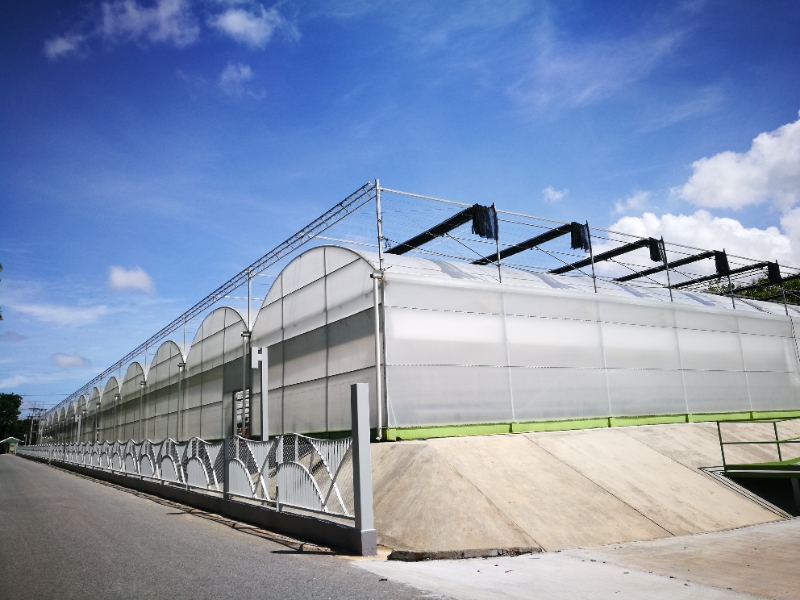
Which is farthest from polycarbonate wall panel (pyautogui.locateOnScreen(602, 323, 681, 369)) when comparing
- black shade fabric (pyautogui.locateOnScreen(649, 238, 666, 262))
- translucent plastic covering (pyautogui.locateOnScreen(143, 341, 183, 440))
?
translucent plastic covering (pyautogui.locateOnScreen(143, 341, 183, 440))

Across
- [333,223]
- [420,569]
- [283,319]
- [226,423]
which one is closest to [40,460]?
[226,423]

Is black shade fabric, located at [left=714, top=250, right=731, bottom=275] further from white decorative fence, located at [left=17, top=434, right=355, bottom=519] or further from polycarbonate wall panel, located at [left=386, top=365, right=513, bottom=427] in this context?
white decorative fence, located at [left=17, top=434, right=355, bottom=519]

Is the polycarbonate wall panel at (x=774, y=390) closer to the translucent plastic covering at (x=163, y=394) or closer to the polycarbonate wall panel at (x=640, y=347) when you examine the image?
the polycarbonate wall panel at (x=640, y=347)

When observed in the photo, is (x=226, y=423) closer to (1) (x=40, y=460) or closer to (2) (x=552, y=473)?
(2) (x=552, y=473)

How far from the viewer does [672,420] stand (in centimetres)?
1867

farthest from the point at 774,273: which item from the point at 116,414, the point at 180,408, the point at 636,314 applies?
the point at 116,414

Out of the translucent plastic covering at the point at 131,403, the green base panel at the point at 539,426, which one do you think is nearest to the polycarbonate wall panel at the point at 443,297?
the green base panel at the point at 539,426

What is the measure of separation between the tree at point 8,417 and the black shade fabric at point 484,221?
Result: 134 m

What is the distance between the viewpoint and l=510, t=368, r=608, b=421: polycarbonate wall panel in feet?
51.3

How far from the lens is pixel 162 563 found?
7648mm

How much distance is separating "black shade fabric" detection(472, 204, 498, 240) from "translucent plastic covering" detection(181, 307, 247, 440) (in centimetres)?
997

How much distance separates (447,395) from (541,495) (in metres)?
4.23

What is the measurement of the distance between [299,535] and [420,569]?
9.69 ft

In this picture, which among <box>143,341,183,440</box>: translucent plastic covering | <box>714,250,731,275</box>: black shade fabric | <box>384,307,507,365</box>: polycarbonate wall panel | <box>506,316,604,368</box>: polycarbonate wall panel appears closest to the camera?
<box>384,307,507,365</box>: polycarbonate wall panel
